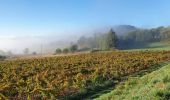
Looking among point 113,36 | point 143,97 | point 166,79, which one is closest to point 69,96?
point 166,79

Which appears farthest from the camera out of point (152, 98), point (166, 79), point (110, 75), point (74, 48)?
point (74, 48)

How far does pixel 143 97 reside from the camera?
14.3 m

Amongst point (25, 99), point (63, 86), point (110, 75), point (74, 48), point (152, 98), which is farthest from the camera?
point (74, 48)

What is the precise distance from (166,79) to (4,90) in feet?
33.9

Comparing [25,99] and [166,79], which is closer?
[166,79]

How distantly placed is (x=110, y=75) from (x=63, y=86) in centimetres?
873

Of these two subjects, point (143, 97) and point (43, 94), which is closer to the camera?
point (143, 97)

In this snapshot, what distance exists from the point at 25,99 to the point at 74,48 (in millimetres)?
138720

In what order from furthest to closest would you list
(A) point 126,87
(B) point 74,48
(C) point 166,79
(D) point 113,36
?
1. (B) point 74,48
2. (D) point 113,36
3. (A) point 126,87
4. (C) point 166,79

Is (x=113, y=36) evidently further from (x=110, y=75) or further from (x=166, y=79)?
(x=166, y=79)

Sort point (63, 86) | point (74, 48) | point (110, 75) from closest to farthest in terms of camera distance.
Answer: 1. point (63, 86)
2. point (110, 75)
3. point (74, 48)

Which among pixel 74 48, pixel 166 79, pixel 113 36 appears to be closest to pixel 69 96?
pixel 166 79

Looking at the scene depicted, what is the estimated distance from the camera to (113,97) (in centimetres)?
1800

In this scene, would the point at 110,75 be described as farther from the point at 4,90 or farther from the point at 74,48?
the point at 74,48
